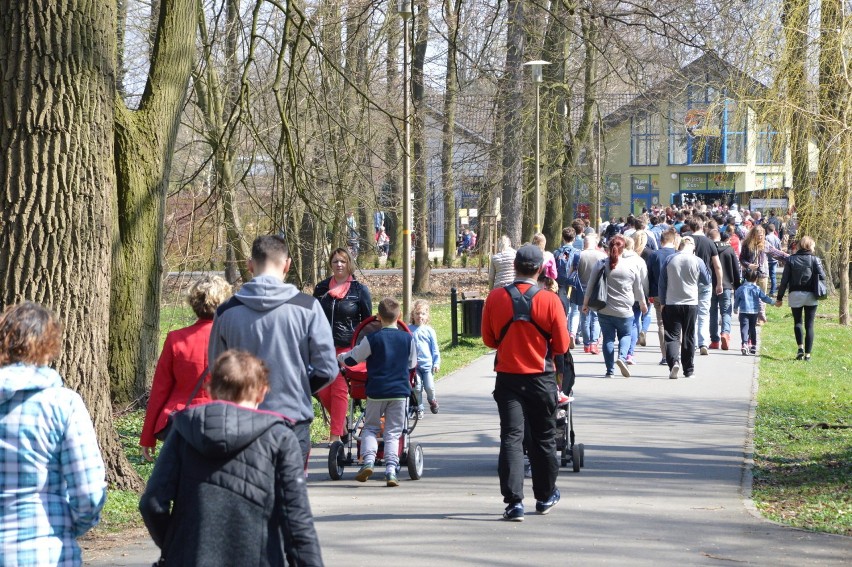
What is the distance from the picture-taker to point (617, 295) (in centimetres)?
1434

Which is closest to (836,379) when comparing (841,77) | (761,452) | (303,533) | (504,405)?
(841,77)

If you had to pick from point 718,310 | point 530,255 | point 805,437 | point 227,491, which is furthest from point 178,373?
point 718,310

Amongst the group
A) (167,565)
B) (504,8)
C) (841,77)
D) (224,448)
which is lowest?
(167,565)

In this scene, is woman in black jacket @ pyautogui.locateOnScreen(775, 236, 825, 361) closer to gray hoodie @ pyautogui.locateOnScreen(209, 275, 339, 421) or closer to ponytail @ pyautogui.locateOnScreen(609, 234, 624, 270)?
ponytail @ pyautogui.locateOnScreen(609, 234, 624, 270)

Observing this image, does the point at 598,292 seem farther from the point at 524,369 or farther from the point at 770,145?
the point at 524,369

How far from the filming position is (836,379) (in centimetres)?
1556

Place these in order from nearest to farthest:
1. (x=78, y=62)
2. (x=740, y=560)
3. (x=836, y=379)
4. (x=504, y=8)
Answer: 1. (x=740, y=560)
2. (x=78, y=62)
3. (x=836, y=379)
4. (x=504, y=8)

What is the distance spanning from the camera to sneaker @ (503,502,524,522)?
24.5ft

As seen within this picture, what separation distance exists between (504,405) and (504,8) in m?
20.0

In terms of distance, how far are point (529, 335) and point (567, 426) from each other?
183 centimetres

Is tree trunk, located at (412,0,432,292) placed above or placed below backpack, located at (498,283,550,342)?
above

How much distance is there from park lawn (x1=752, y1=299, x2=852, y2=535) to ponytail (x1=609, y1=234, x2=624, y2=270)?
7.74 ft

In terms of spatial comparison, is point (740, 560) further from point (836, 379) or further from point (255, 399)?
point (836, 379)

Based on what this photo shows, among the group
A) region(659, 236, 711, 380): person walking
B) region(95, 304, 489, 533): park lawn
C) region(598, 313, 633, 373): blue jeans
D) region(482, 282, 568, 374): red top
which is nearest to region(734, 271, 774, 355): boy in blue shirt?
region(659, 236, 711, 380): person walking
